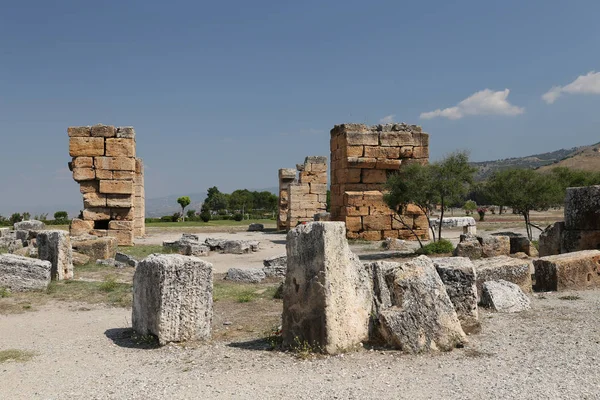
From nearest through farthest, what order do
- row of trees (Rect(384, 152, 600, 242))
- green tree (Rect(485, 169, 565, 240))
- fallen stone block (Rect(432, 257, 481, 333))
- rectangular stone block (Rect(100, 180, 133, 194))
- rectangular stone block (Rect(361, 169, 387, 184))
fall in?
fallen stone block (Rect(432, 257, 481, 333)) < row of trees (Rect(384, 152, 600, 242)) < green tree (Rect(485, 169, 565, 240)) < rectangular stone block (Rect(100, 180, 133, 194)) < rectangular stone block (Rect(361, 169, 387, 184))

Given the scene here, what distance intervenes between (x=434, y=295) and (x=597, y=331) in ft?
7.09

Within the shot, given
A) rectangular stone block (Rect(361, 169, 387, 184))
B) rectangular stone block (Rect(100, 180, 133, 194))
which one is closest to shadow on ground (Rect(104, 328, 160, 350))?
rectangular stone block (Rect(100, 180, 133, 194))

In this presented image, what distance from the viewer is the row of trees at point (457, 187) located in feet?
46.6

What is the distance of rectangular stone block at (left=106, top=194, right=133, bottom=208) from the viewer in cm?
1756

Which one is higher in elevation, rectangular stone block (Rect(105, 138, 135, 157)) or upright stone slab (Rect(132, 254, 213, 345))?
rectangular stone block (Rect(105, 138, 135, 157))

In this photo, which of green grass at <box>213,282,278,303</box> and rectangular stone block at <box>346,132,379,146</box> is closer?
green grass at <box>213,282,278,303</box>

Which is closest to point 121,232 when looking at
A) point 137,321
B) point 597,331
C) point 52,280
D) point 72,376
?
point 52,280

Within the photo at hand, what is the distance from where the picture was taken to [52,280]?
10.3 meters

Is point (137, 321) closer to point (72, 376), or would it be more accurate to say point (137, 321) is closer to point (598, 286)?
point (72, 376)

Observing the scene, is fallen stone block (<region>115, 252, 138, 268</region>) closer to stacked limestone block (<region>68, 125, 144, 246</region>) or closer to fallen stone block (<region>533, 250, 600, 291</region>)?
stacked limestone block (<region>68, 125, 144, 246</region>)

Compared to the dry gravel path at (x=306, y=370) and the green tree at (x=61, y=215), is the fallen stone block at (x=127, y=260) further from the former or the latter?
the green tree at (x=61, y=215)

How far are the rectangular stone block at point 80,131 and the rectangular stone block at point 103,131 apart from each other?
155 mm

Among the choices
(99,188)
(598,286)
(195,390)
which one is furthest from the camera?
(99,188)

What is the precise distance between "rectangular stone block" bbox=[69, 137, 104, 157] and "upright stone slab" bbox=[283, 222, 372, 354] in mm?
13288
